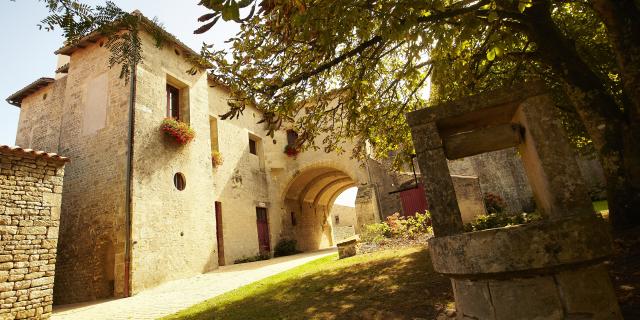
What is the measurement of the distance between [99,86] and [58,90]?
116 inches

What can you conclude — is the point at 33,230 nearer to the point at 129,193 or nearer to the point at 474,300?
the point at 129,193

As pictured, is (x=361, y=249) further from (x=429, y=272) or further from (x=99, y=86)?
(x=99, y=86)

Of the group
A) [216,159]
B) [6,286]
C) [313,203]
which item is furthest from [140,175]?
[313,203]

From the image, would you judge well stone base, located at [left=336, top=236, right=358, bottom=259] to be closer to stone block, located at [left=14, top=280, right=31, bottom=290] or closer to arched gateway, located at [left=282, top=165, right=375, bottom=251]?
arched gateway, located at [left=282, top=165, right=375, bottom=251]

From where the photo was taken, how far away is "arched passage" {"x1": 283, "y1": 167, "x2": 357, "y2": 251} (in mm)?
17266

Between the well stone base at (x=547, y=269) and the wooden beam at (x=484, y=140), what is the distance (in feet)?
3.00

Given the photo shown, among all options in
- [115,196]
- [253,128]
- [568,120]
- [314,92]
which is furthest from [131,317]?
[253,128]

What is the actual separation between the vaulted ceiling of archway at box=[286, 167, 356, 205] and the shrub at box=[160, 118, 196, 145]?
22.8ft

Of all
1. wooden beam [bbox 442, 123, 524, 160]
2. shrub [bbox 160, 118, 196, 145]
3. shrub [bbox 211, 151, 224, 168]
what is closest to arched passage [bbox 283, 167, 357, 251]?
shrub [bbox 211, 151, 224, 168]

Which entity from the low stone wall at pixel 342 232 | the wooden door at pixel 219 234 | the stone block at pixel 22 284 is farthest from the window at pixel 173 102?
the low stone wall at pixel 342 232

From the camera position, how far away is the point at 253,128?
16.1m

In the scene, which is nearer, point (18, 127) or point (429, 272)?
point (429, 272)

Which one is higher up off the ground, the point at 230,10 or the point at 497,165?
the point at 497,165

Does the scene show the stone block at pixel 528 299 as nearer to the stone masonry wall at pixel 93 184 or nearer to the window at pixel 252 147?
the stone masonry wall at pixel 93 184
